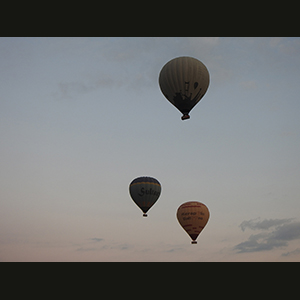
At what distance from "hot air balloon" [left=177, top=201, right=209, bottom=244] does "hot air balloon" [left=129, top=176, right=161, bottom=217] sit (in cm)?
412

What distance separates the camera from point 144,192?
5381 cm

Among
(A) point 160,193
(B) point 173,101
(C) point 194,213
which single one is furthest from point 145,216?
(B) point 173,101

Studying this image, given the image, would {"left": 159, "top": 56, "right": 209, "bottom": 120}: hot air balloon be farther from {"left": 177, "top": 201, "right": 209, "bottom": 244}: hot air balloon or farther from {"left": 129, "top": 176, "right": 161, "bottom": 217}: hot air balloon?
{"left": 177, "top": 201, "right": 209, "bottom": 244}: hot air balloon

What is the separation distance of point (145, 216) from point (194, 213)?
6.94m

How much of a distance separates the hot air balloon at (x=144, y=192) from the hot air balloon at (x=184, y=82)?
14212 mm

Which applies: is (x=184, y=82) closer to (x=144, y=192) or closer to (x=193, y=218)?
(x=144, y=192)

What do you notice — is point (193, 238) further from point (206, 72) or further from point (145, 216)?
point (206, 72)

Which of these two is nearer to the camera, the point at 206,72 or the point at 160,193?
the point at 206,72

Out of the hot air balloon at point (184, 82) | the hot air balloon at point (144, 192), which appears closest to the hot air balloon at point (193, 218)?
the hot air balloon at point (144, 192)

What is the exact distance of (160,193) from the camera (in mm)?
55938

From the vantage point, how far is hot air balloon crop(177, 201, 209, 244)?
51906 mm

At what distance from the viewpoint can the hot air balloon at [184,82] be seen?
4122 centimetres

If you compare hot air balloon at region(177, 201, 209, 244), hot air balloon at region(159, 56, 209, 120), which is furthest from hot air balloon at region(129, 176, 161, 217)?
hot air balloon at region(159, 56, 209, 120)

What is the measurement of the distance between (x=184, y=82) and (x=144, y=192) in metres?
17.7
